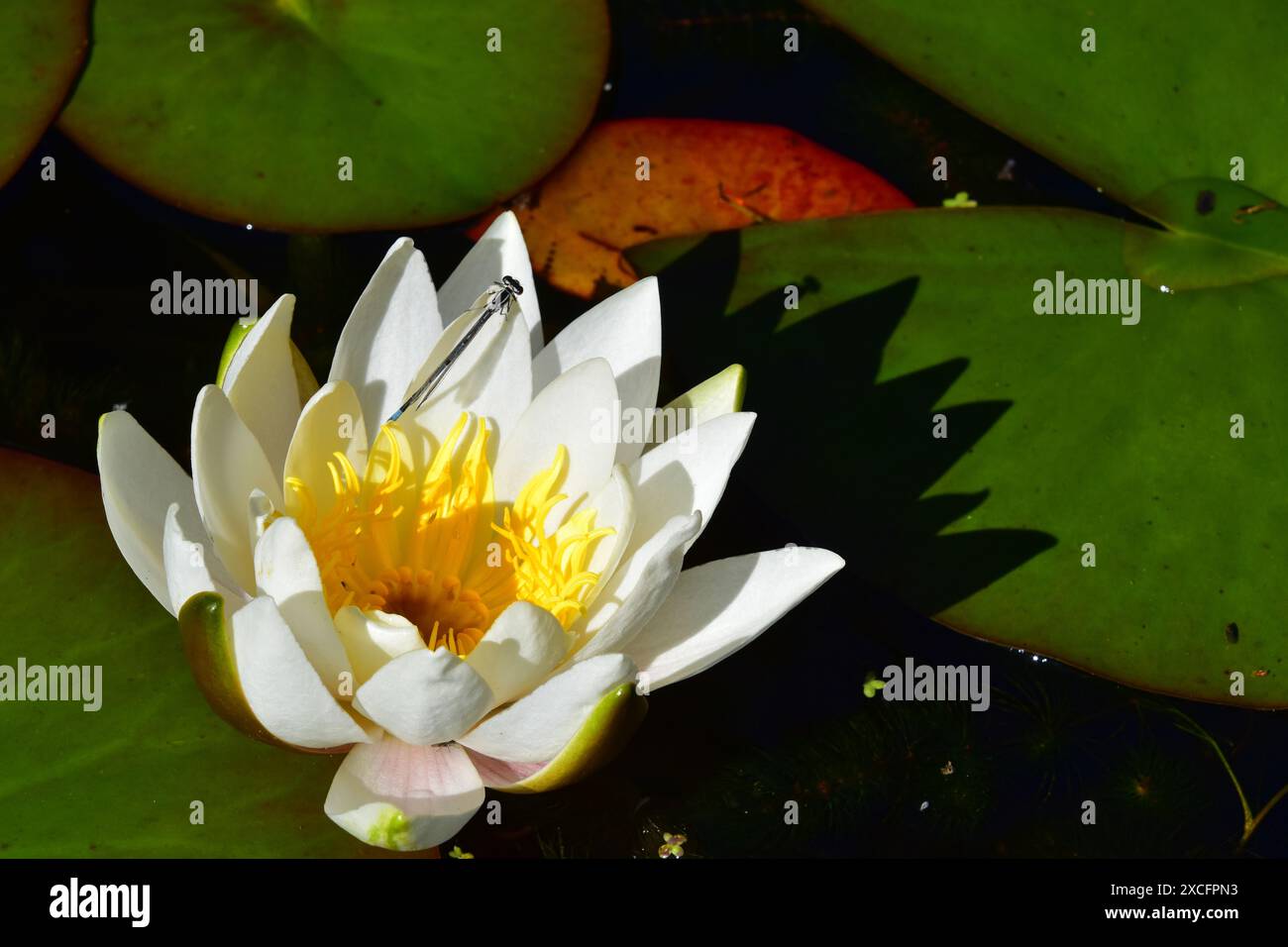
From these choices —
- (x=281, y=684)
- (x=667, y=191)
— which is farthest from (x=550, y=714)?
(x=667, y=191)

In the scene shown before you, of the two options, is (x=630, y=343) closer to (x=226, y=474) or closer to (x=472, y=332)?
(x=472, y=332)

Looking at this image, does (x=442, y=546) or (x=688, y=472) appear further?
(x=442, y=546)

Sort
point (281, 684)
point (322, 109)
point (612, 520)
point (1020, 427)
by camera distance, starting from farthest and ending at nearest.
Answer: point (322, 109)
point (1020, 427)
point (612, 520)
point (281, 684)

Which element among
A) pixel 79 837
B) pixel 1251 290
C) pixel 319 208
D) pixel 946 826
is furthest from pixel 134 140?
pixel 1251 290

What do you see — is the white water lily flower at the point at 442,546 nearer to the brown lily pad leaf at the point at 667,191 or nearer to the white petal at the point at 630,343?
the white petal at the point at 630,343

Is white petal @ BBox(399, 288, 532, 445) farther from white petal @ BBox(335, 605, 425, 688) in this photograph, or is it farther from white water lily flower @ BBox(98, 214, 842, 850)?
white petal @ BBox(335, 605, 425, 688)

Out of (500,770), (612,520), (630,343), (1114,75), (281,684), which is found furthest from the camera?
(1114,75)
